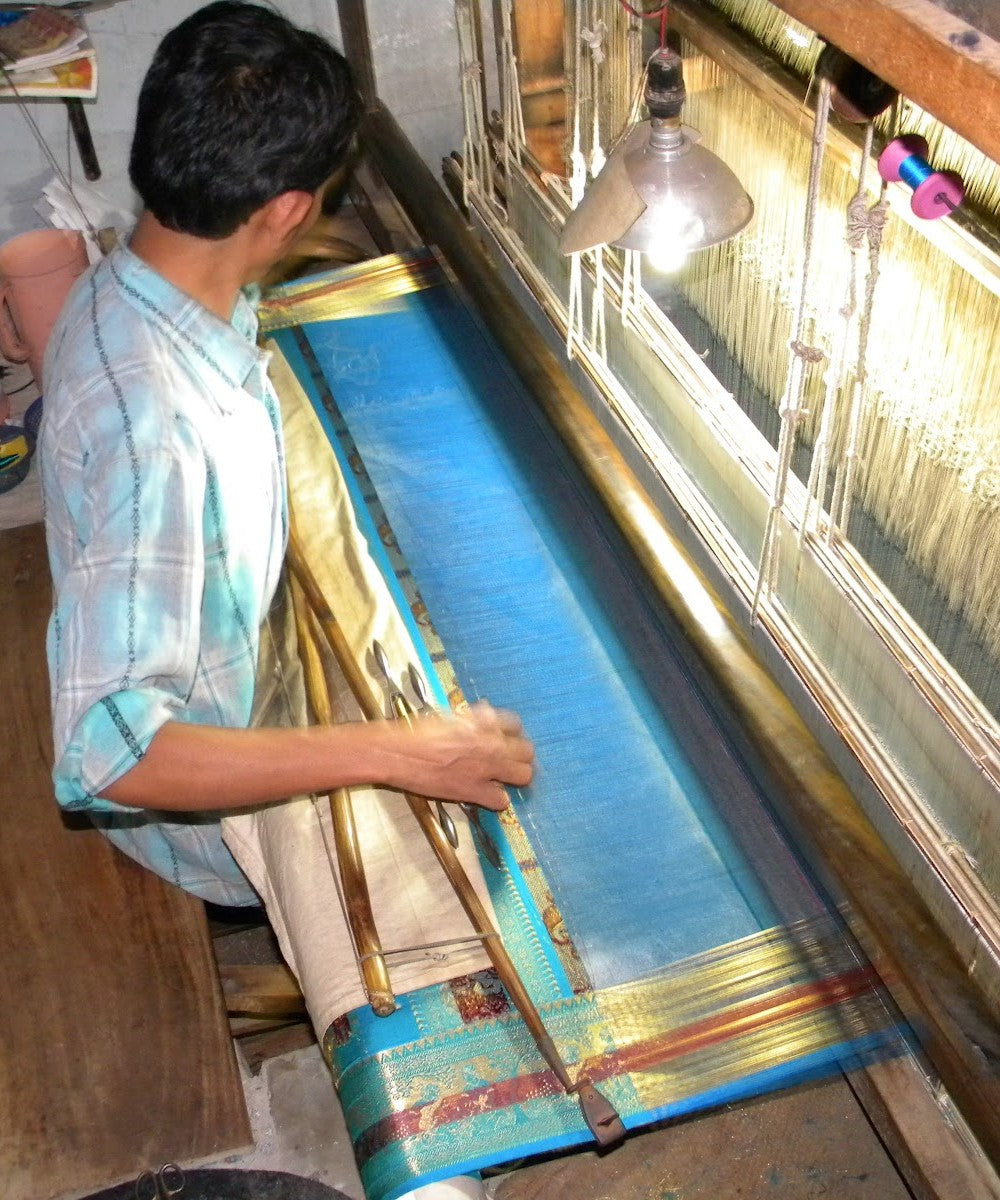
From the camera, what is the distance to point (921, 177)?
4.47 ft

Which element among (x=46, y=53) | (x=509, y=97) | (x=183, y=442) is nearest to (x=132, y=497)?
(x=183, y=442)

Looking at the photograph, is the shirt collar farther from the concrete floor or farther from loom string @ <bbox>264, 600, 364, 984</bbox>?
the concrete floor

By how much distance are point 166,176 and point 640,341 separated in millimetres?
995

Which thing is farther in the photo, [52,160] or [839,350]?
[52,160]

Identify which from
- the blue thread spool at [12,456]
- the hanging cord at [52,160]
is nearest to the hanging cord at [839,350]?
the blue thread spool at [12,456]

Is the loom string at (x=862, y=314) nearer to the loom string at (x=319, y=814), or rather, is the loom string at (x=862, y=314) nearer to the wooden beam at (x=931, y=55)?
the wooden beam at (x=931, y=55)

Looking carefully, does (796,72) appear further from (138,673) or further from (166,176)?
(138,673)

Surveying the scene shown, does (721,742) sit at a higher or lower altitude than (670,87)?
lower

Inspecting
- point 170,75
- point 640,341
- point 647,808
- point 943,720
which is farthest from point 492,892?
point 170,75

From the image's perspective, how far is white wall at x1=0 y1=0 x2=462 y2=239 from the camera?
4.80m

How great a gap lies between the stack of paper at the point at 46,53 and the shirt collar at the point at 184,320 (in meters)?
3.49

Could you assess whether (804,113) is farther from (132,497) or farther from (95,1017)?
(95,1017)

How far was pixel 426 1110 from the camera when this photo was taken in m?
1.60

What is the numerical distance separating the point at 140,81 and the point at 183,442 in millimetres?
4211
